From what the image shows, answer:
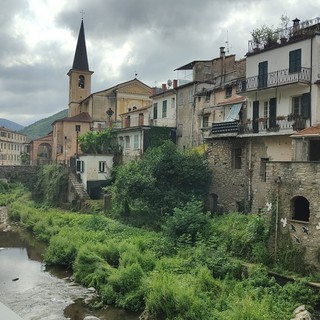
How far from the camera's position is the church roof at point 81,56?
66.1 m

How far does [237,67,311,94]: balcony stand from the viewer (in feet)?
75.9

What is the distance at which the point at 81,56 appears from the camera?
219 ft

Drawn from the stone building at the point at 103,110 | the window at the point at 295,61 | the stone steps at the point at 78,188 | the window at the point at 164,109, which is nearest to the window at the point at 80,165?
the stone steps at the point at 78,188

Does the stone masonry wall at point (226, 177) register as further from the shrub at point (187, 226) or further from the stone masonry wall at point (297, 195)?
the stone masonry wall at point (297, 195)

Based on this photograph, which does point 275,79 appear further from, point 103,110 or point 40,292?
point 103,110

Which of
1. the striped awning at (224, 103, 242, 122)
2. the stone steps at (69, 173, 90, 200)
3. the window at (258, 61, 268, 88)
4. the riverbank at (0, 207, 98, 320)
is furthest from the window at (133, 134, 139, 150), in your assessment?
the riverbank at (0, 207, 98, 320)

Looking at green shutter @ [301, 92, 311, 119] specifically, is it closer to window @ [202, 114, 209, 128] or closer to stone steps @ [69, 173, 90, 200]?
window @ [202, 114, 209, 128]

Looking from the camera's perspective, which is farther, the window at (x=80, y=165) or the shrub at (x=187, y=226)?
the window at (x=80, y=165)

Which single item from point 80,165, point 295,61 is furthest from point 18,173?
point 295,61

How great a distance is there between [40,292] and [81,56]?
52783mm

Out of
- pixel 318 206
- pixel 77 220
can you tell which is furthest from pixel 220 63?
pixel 318 206

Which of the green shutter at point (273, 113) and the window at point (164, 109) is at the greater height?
the window at point (164, 109)

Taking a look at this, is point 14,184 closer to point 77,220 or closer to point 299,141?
point 77,220

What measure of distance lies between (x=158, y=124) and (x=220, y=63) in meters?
8.93
